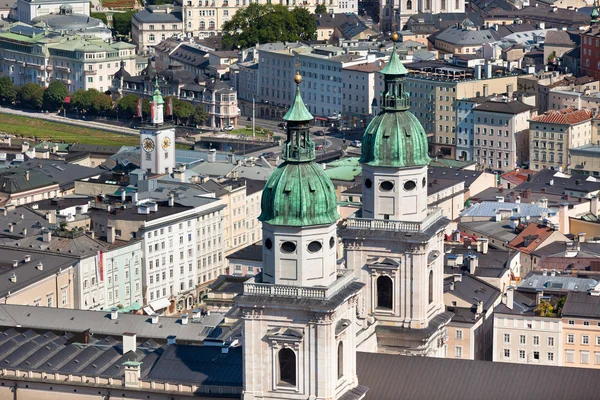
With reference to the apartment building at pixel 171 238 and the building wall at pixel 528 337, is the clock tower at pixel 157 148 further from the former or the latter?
the building wall at pixel 528 337

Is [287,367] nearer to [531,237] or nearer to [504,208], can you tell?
[531,237]

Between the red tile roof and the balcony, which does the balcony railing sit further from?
the red tile roof

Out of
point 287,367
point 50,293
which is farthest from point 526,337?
point 287,367

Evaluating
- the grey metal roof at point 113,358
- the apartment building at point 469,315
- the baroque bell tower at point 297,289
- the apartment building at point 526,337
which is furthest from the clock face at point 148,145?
the baroque bell tower at point 297,289

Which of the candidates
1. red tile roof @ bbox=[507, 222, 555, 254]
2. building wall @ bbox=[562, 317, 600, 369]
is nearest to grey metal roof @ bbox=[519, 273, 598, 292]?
building wall @ bbox=[562, 317, 600, 369]

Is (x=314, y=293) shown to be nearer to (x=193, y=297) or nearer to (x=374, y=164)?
(x=374, y=164)

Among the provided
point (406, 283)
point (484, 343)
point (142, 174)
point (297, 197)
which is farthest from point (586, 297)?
point (142, 174)

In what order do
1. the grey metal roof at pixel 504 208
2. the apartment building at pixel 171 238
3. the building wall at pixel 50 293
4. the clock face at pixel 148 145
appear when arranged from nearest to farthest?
the building wall at pixel 50 293 → the apartment building at pixel 171 238 → the grey metal roof at pixel 504 208 → the clock face at pixel 148 145
